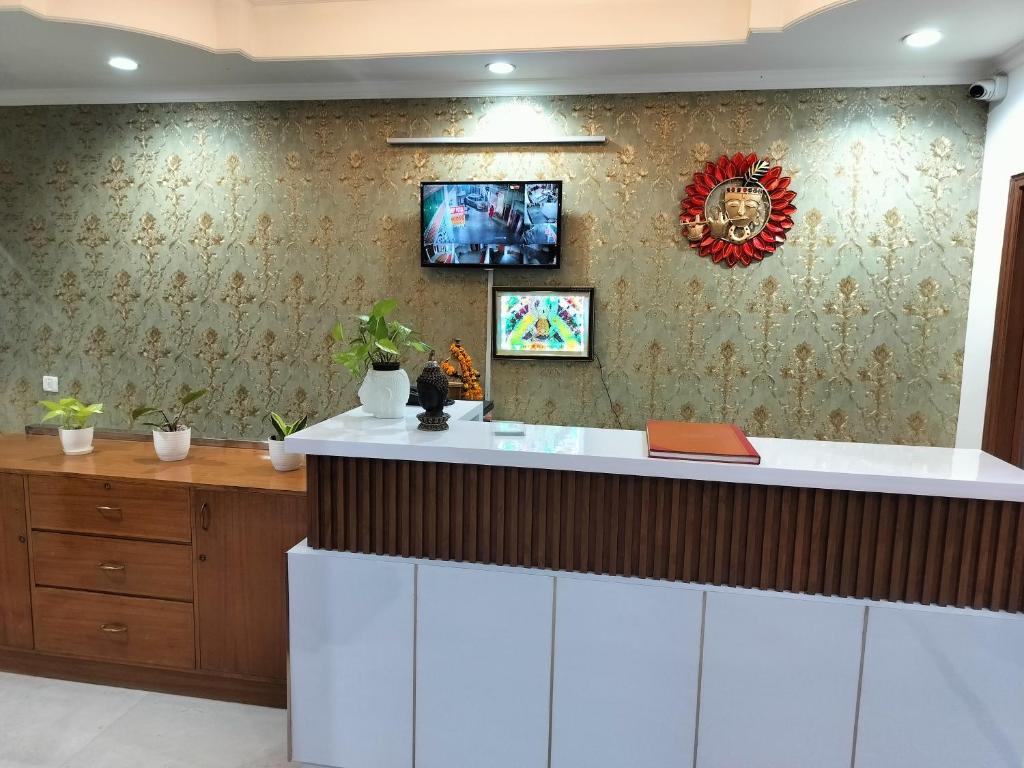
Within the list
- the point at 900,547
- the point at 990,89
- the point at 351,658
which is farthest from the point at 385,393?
the point at 990,89

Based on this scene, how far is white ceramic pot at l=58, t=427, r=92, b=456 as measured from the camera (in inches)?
121

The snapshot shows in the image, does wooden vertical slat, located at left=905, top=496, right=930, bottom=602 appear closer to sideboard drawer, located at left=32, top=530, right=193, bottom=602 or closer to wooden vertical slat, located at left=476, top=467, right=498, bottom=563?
wooden vertical slat, located at left=476, top=467, right=498, bottom=563

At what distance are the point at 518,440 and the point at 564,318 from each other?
5.47 ft

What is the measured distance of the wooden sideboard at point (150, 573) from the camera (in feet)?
8.59

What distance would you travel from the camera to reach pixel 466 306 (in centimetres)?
369

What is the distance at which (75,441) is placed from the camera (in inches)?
121

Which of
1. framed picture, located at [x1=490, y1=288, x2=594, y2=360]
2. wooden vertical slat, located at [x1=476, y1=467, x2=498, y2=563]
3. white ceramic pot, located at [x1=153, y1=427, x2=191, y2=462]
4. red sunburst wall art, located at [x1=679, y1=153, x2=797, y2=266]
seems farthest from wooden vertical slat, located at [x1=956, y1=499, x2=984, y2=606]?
white ceramic pot, located at [x1=153, y1=427, x2=191, y2=462]

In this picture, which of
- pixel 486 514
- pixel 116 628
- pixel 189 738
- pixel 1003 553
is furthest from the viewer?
pixel 116 628

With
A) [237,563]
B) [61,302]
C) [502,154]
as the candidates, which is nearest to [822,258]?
[502,154]

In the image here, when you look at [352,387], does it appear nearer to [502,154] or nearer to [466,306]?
[466,306]

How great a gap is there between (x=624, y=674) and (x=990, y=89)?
2.97 meters

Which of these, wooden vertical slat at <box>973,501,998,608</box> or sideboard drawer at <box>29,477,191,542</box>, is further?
sideboard drawer at <box>29,477,191,542</box>

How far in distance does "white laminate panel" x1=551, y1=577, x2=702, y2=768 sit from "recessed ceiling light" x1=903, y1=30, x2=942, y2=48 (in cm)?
241

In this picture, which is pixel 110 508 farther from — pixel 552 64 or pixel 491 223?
pixel 552 64
